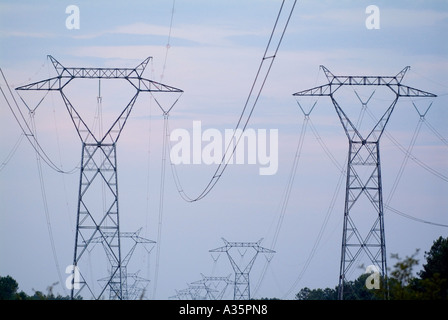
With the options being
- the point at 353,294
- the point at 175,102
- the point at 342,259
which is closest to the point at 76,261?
the point at 175,102

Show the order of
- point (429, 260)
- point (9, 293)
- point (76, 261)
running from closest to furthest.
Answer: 1. point (76, 261)
2. point (429, 260)
3. point (9, 293)

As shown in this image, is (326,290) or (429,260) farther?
(326,290)

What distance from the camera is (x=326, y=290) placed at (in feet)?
387

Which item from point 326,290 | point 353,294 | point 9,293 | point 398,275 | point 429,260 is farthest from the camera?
point 326,290
